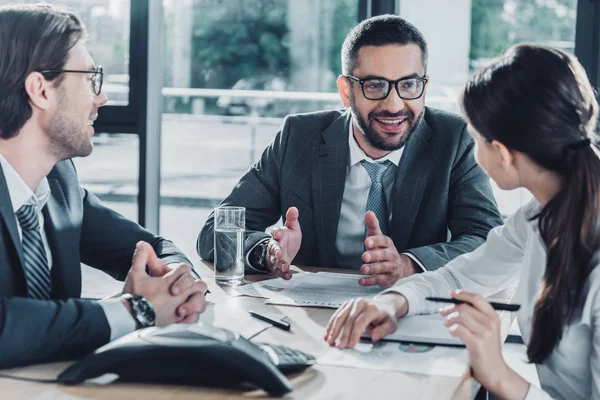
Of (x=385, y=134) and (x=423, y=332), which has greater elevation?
(x=385, y=134)

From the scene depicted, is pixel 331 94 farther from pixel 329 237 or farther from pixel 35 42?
pixel 35 42

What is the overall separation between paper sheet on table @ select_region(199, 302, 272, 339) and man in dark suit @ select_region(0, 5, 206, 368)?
6 cm

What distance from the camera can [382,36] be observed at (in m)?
2.23

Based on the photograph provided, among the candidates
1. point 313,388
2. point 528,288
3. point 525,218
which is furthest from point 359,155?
point 313,388

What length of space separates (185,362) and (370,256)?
75 cm

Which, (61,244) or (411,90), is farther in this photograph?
(411,90)

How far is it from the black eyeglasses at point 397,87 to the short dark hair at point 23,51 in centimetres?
87

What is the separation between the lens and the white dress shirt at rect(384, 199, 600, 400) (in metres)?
1.30

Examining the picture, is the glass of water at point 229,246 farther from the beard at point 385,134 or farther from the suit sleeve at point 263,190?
the beard at point 385,134

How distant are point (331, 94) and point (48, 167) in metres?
2.25

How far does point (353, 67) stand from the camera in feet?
7.49

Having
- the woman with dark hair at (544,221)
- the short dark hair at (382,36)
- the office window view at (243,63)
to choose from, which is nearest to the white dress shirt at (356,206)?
the short dark hair at (382,36)

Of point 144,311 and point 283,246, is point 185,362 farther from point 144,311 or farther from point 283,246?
point 283,246

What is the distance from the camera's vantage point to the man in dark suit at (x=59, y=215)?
1.33 metres
